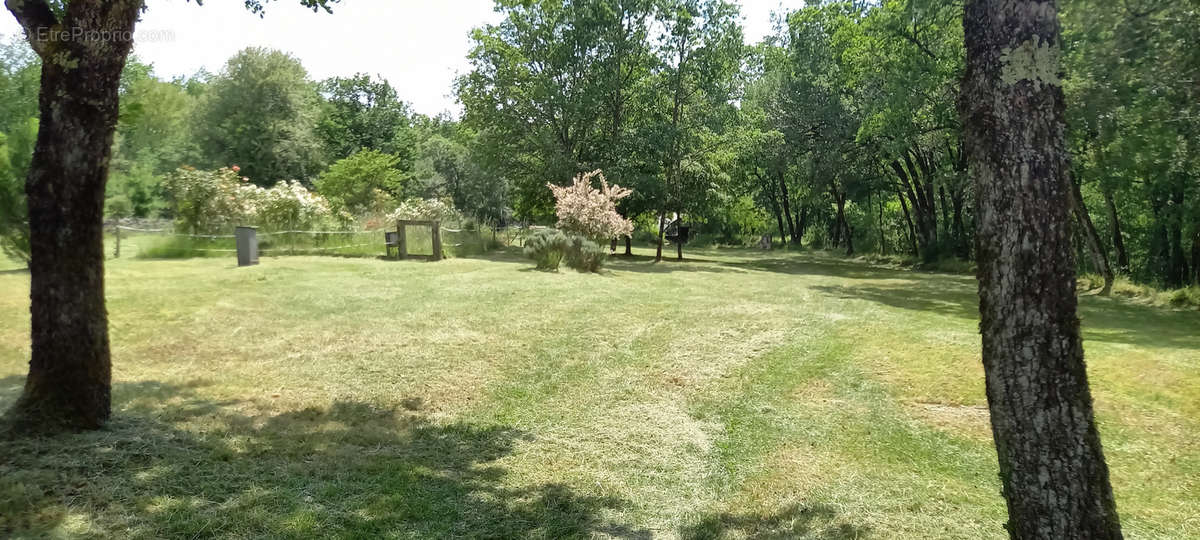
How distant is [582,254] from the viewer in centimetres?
1842

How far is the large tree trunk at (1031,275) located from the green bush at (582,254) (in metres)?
15.7

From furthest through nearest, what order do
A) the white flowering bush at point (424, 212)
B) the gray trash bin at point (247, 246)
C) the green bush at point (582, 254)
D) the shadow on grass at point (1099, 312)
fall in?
the white flowering bush at point (424, 212)
the green bush at point (582, 254)
the gray trash bin at point (247, 246)
the shadow on grass at point (1099, 312)

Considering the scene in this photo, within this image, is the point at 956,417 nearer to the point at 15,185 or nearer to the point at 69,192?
the point at 69,192

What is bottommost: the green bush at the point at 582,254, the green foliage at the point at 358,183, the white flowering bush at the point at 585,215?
the green bush at the point at 582,254

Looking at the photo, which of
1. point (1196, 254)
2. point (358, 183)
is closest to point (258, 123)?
point (358, 183)

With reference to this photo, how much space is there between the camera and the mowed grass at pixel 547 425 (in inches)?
155

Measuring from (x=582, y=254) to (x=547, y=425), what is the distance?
41.6 ft

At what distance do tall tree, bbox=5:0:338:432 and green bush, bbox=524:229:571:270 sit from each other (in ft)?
43.4

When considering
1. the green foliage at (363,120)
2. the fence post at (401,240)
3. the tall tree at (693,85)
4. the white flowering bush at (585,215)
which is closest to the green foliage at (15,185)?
the fence post at (401,240)

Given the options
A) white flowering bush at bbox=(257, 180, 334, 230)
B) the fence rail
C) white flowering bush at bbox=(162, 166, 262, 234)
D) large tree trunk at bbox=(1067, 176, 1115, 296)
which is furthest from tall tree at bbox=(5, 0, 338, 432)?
large tree trunk at bbox=(1067, 176, 1115, 296)

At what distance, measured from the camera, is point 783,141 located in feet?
100

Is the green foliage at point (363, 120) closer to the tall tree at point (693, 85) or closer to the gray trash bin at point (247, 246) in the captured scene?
the tall tree at point (693, 85)

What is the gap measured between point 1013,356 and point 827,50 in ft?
106

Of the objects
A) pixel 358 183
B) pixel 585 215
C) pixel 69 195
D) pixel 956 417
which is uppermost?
pixel 358 183
